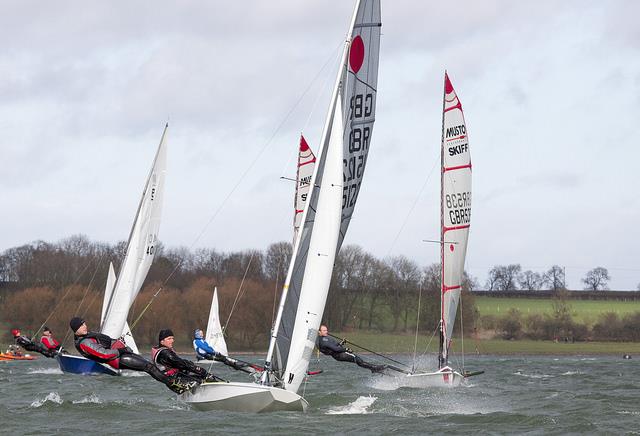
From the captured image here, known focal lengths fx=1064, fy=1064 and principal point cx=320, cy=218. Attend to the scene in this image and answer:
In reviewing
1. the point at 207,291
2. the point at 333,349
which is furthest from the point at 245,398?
the point at 207,291

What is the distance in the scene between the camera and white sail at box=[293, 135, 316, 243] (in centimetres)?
3582

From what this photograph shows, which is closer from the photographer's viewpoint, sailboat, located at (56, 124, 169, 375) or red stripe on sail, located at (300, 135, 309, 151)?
sailboat, located at (56, 124, 169, 375)

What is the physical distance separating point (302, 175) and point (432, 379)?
9.62 m

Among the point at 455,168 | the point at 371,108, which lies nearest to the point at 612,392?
the point at 455,168

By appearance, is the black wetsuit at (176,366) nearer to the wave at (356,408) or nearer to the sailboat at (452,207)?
the wave at (356,408)

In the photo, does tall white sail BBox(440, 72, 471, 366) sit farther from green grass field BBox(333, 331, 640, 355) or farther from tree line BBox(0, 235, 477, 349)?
green grass field BBox(333, 331, 640, 355)

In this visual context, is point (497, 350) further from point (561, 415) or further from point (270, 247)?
point (561, 415)

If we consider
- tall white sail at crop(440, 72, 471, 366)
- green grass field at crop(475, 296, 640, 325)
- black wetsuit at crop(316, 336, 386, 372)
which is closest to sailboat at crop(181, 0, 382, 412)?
black wetsuit at crop(316, 336, 386, 372)

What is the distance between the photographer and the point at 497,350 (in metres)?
80.1

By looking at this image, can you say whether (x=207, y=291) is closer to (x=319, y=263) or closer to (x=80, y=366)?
(x=80, y=366)

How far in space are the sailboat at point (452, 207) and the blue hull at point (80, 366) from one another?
11441 millimetres

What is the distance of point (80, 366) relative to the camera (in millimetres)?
35781

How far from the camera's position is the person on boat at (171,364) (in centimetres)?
1981

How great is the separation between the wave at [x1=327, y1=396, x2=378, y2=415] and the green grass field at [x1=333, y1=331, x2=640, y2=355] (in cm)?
5211
